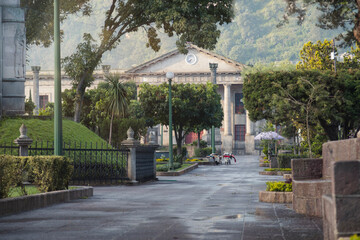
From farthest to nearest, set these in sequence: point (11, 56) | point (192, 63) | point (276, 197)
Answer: point (192, 63) → point (11, 56) → point (276, 197)

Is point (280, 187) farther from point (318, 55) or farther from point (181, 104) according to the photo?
point (318, 55)

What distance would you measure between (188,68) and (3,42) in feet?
194

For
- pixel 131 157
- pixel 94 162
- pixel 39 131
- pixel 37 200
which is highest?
pixel 39 131

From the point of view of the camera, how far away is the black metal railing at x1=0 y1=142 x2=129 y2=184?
22.3m

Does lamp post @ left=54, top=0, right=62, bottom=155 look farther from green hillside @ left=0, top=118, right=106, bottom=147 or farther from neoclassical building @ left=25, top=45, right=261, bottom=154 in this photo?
neoclassical building @ left=25, top=45, right=261, bottom=154

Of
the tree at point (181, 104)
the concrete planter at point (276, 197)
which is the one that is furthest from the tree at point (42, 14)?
the concrete planter at point (276, 197)

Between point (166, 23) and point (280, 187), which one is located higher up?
point (166, 23)

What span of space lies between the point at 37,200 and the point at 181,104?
36.1 metres

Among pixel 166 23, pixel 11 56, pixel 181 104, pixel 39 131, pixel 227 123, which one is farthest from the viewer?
pixel 227 123

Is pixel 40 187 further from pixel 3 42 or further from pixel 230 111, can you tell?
pixel 230 111

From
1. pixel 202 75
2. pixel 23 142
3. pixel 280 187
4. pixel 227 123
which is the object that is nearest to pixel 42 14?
pixel 23 142

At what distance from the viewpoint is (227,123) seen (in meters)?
84.4

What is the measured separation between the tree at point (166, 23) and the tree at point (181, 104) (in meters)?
16.5

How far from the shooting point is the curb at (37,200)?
11.5 metres
